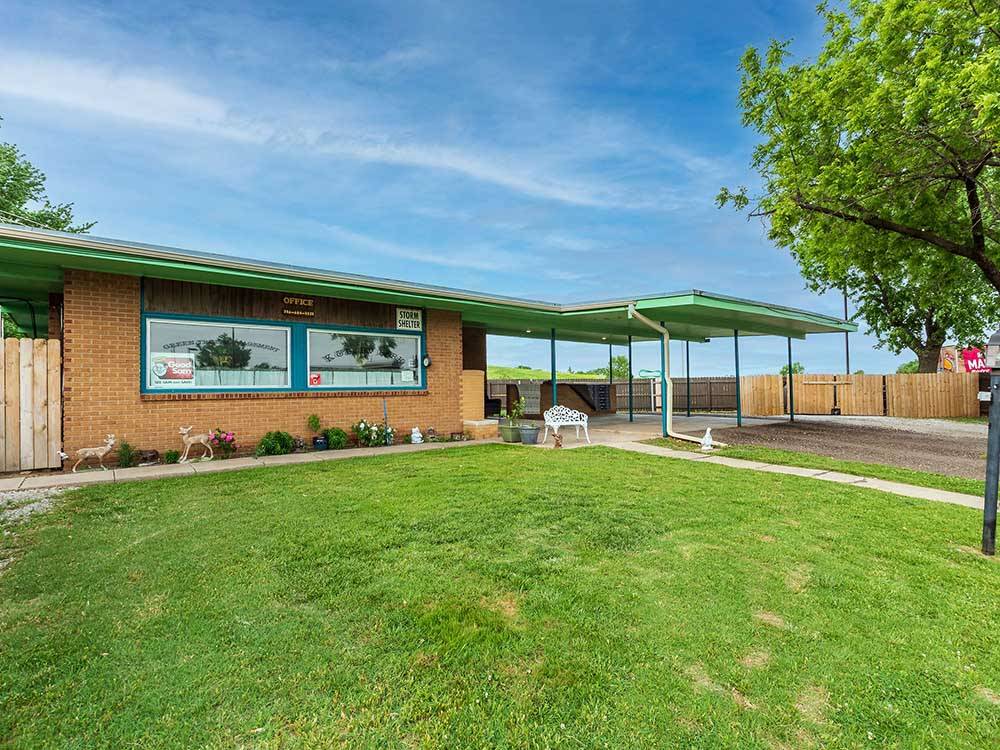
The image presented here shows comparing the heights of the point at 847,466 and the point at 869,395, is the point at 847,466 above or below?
below

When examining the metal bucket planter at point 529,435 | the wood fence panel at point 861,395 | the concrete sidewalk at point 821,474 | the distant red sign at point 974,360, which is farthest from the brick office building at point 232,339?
the distant red sign at point 974,360

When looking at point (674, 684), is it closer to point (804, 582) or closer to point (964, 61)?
point (804, 582)

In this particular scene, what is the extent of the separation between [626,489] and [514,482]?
1399 millimetres

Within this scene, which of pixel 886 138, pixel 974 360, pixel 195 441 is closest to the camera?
pixel 195 441

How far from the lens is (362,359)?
9.78 metres

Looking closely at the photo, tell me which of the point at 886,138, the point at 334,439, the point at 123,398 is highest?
the point at 886,138

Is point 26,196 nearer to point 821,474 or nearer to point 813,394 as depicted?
point 821,474

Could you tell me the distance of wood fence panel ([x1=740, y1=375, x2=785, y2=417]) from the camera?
2092cm

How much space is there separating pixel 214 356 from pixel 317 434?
2169mm

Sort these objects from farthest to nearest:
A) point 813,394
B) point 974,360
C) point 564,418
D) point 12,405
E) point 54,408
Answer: point 813,394 → point 974,360 → point 564,418 → point 54,408 → point 12,405

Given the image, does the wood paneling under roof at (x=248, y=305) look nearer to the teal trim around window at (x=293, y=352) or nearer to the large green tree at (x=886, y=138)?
the teal trim around window at (x=293, y=352)

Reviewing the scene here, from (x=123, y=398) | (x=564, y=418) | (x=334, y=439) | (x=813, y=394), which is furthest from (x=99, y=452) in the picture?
(x=813, y=394)

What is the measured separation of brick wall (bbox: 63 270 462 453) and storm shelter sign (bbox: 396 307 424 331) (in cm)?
210

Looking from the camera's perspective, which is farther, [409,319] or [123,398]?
[409,319]
